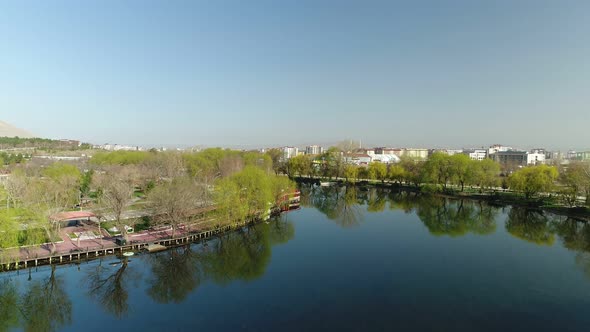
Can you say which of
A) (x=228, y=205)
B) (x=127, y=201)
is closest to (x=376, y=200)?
(x=228, y=205)

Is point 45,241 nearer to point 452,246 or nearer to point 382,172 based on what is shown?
point 452,246

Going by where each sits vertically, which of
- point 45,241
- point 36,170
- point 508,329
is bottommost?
point 508,329

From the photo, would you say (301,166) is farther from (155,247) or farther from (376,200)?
(155,247)

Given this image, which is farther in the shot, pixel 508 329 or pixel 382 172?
pixel 382 172

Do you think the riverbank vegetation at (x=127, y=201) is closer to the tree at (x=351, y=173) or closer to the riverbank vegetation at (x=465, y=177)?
the tree at (x=351, y=173)

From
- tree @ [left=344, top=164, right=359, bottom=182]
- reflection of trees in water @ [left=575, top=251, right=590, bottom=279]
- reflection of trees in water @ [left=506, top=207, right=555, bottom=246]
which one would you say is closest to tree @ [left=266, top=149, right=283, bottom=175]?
tree @ [left=344, top=164, right=359, bottom=182]

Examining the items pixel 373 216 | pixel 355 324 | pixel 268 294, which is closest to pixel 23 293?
pixel 268 294
